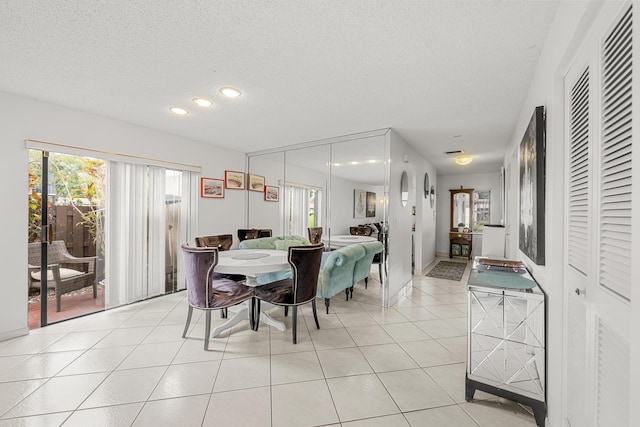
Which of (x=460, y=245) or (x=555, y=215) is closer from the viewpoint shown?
(x=555, y=215)

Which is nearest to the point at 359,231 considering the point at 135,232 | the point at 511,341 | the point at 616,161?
the point at 511,341

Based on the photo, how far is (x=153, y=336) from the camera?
270cm

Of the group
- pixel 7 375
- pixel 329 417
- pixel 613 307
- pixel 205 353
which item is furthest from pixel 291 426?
pixel 7 375

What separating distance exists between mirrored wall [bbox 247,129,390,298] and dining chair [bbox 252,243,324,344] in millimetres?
1436

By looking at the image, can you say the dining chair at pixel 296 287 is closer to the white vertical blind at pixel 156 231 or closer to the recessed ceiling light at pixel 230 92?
the recessed ceiling light at pixel 230 92

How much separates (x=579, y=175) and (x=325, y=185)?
3.36 m

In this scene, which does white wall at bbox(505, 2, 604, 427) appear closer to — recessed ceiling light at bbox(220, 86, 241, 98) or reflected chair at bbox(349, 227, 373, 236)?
recessed ceiling light at bbox(220, 86, 241, 98)

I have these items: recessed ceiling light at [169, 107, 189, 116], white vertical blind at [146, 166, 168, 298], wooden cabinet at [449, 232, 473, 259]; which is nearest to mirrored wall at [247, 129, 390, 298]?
white vertical blind at [146, 166, 168, 298]

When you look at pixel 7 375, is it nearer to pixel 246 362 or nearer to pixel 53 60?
pixel 246 362

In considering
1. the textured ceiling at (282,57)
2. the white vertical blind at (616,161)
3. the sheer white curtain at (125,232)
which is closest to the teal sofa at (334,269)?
the textured ceiling at (282,57)

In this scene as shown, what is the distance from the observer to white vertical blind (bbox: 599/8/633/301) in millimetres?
852

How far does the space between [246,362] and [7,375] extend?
1.79m

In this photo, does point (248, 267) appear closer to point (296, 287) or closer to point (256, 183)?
point (296, 287)

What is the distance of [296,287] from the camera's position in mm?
2658
